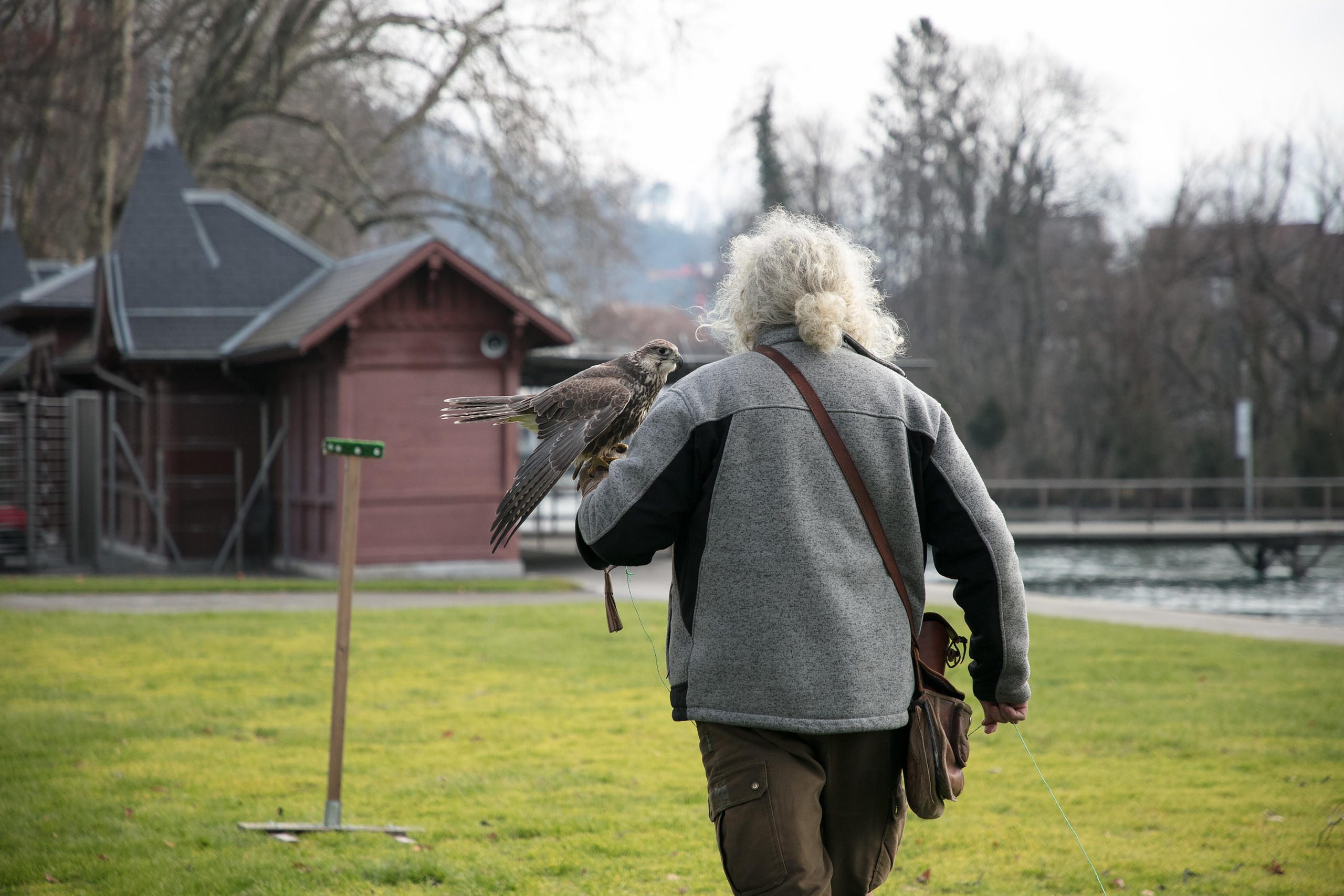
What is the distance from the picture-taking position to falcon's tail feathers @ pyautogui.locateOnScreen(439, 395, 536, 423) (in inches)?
156

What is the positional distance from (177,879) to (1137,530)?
26.7 metres

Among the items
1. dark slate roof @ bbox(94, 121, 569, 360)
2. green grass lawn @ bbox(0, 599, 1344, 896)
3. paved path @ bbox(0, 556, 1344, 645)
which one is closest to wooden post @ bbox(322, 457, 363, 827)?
green grass lawn @ bbox(0, 599, 1344, 896)

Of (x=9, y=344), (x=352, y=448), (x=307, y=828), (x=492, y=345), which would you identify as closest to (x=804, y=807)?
(x=352, y=448)

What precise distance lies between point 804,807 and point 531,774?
4.13m

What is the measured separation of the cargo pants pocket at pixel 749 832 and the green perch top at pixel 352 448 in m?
2.96

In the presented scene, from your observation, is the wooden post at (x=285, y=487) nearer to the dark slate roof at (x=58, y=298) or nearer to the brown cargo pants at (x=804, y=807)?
the dark slate roof at (x=58, y=298)

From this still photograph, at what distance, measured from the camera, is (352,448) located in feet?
17.9

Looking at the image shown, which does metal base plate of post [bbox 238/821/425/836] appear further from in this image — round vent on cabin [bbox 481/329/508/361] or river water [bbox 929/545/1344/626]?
river water [bbox 929/545/1344/626]

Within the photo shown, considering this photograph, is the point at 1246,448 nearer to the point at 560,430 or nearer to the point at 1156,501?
the point at 1156,501

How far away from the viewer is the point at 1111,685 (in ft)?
31.7

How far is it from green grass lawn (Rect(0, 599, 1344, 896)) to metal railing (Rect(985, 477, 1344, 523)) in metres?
19.8

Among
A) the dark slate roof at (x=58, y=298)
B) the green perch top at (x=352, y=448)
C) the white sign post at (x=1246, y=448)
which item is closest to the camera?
the green perch top at (x=352, y=448)

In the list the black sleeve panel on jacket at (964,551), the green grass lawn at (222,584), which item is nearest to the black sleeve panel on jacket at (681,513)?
the black sleeve panel on jacket at (964,551)

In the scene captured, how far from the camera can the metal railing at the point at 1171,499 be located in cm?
3053
